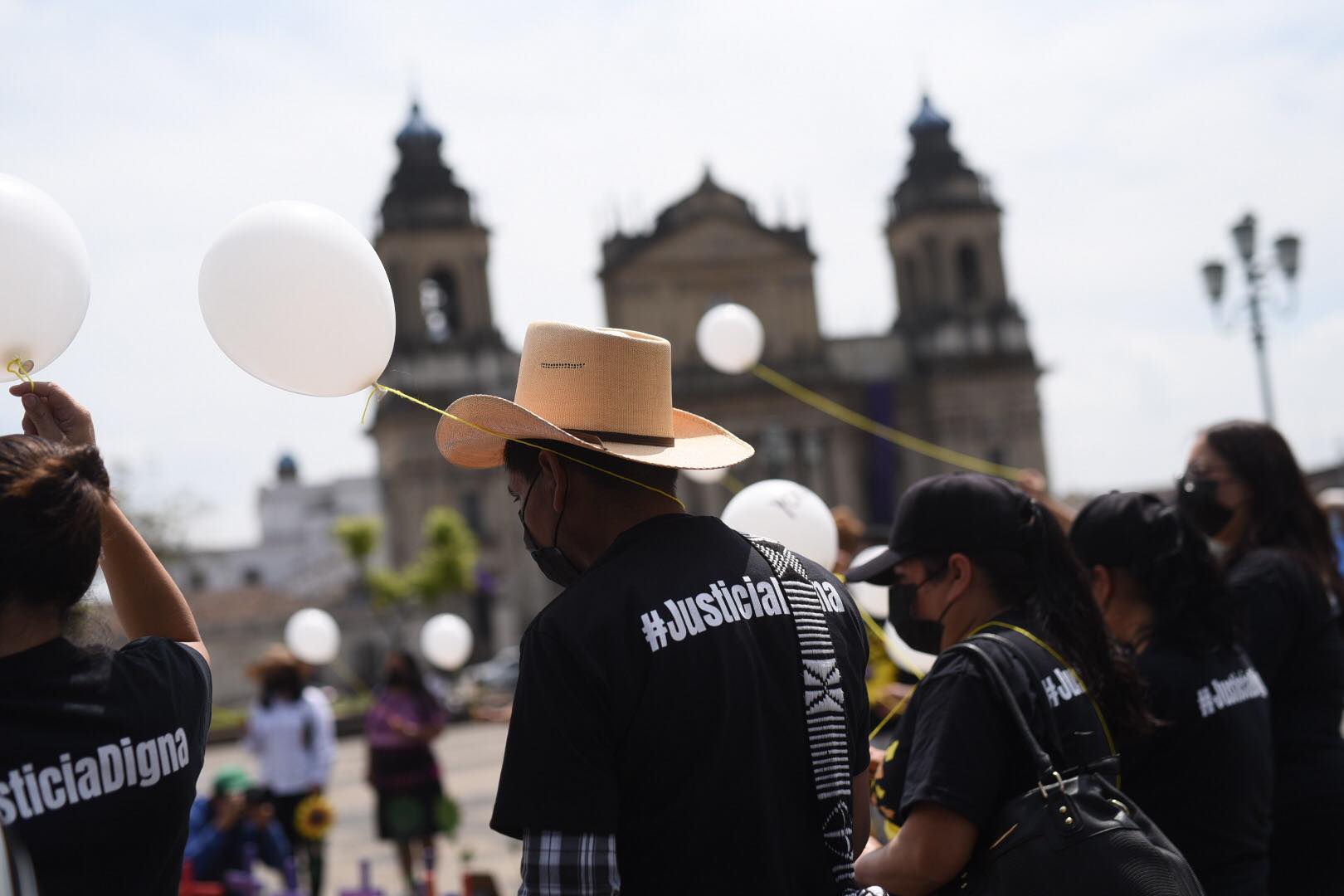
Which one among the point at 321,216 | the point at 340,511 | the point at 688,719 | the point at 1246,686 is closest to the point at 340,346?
the point at 321,216

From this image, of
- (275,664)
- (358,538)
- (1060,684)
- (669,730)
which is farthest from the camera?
(358,538)

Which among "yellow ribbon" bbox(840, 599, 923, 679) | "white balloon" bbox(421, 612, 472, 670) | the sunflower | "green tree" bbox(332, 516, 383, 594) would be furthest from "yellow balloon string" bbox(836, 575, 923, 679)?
"green tree" bbox(332, 516, 383, 594)

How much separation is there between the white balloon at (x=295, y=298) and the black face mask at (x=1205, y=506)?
2.60 meters

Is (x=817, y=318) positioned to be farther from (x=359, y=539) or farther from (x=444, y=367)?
(x=359, y=539)

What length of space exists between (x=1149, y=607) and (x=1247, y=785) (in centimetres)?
47

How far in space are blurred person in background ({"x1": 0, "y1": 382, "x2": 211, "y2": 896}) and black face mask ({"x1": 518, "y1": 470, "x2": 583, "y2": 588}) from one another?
61 centimetres

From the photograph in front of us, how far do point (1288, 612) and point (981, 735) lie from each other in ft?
5.61

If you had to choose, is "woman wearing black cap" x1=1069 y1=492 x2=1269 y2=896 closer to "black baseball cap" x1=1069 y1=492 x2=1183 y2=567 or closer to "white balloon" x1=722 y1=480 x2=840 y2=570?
"black baseball cap" x1=1069 y1=492 x2=1183 y2=567

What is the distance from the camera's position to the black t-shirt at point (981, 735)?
258 cm

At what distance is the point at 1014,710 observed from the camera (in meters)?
2.60

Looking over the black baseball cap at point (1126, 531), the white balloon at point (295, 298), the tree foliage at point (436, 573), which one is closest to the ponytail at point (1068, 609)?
the black baseball cap at point (1126, 531)

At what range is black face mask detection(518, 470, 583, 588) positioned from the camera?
2418mm

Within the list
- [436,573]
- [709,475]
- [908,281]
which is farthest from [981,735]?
[908,281]

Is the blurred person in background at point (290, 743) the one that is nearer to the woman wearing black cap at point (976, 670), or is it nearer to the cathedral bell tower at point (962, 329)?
the woman wearing black cap at point (976, 670)
